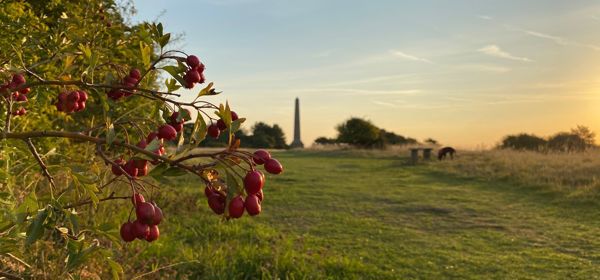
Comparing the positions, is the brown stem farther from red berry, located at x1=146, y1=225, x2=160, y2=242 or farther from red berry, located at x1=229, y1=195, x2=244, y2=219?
red berry, located at x1=146, y1=225, x2=160, y2=242

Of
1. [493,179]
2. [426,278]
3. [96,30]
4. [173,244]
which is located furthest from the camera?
[493,179]

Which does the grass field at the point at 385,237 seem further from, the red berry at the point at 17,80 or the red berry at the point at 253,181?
the red berry at the point at 253,181

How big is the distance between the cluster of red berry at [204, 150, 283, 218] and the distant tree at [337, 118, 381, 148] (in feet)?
97.0

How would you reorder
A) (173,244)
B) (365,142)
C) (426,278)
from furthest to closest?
(365,142)
(173,244)
(426,278)

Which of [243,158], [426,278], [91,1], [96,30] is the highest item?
[91,1]

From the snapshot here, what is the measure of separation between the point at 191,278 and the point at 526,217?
591 centimetres

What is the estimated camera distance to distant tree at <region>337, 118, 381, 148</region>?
101ft

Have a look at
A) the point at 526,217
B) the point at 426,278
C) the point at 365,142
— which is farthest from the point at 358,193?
the point at 365,142

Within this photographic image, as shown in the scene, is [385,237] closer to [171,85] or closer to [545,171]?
[171,85]

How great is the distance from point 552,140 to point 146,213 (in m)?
29.7

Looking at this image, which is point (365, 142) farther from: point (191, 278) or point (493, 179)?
point (191, 278)

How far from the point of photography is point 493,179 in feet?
43.4

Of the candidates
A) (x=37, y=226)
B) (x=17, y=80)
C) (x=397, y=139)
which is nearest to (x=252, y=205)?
(x=37, y=226)

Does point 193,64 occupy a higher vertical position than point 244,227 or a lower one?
higher
